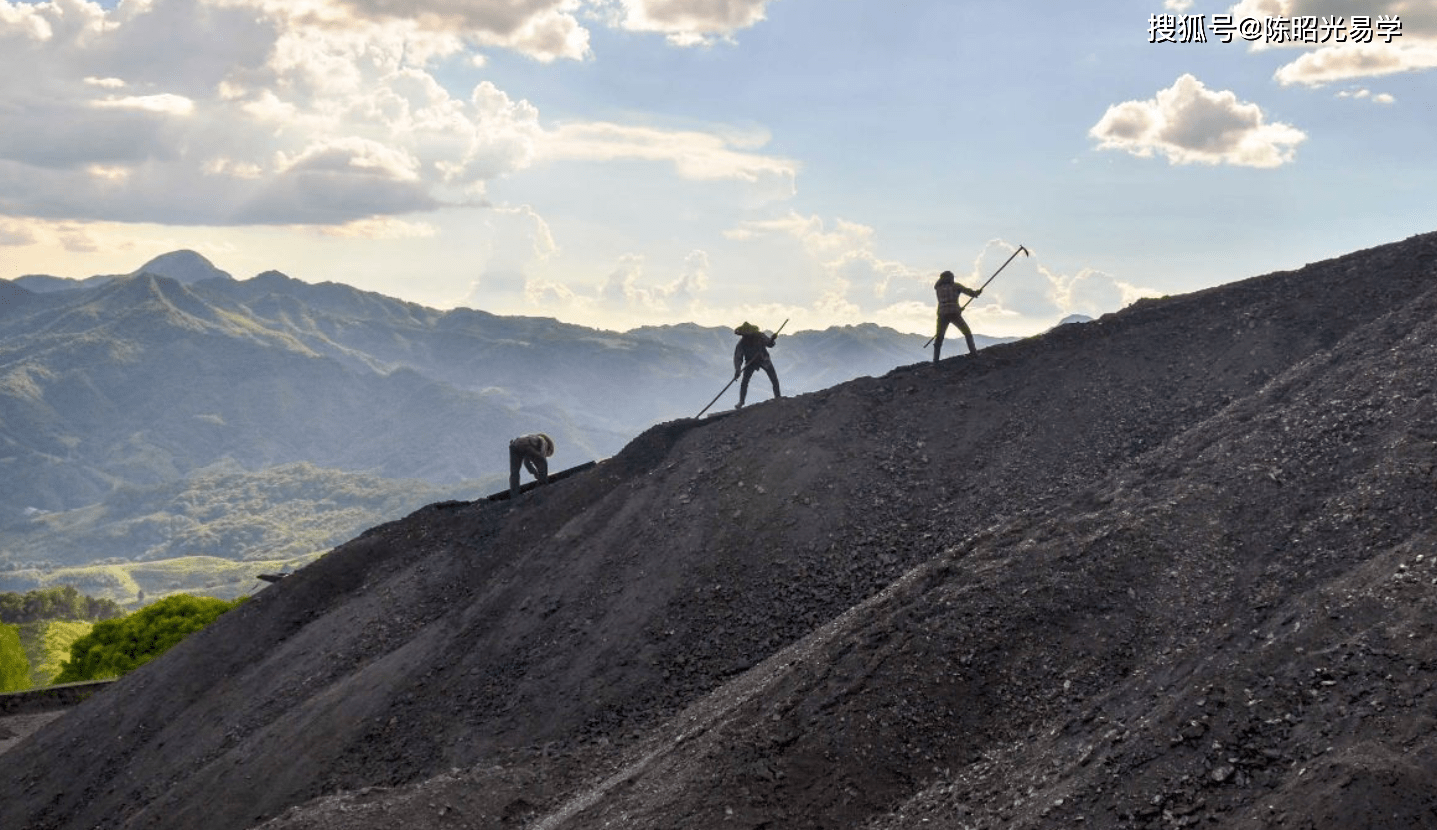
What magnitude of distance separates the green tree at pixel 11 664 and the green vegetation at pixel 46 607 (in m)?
81.3

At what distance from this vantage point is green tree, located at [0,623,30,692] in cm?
7263

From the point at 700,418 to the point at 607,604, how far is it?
960cm

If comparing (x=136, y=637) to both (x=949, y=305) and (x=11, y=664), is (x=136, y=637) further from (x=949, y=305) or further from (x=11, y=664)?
(x=949, y=305)

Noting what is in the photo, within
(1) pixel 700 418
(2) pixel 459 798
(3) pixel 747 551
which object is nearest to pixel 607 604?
(3) pixel 747 551

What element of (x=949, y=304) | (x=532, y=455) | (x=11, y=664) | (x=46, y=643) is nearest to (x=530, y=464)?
(x=532, y=455)

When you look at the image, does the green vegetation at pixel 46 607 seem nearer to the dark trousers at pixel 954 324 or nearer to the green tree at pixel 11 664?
the green tree at pixel 11 664

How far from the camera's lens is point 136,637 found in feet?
198

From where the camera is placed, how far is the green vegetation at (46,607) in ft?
507

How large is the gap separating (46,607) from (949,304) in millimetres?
159682

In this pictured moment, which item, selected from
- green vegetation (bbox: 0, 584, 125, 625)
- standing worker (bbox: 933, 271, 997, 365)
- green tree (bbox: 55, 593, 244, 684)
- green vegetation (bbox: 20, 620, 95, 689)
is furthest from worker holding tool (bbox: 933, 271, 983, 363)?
green vegetation (bbox: 0, 584, 125, 625)

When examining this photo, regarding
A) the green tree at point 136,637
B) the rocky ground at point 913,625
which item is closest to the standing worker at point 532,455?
the rocky ground at point 913,625

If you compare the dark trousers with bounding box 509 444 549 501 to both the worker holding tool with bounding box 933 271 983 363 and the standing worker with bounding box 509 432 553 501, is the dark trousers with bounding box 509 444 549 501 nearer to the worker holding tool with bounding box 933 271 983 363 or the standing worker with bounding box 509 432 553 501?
the standing worker with bounding box 509 432 553 501

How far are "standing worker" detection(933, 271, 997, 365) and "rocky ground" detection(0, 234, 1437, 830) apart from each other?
3.11 ft

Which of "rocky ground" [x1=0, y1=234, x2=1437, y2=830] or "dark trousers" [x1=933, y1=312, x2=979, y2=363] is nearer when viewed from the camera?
"rocky ground" [x1=0, y1=234, x2=1437, y2=830]
